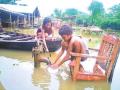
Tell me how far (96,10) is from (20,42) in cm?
184

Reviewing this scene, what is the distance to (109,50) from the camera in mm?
4324

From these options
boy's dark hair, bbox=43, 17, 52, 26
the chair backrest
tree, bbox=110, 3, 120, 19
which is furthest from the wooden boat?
tree, bbox=110, 3, 120, 19

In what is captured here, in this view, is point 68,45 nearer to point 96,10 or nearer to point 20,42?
point 96,10

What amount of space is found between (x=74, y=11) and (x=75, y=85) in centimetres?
136

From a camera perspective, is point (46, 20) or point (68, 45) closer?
point (68, 45)

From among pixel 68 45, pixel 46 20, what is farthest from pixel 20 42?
pixel 68 45

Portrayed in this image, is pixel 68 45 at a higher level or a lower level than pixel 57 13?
lower

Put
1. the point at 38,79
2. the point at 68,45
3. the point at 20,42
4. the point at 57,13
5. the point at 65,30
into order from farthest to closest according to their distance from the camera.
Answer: the point at 20,42
the point at 57,13
the point at 65,30
the point at 68,45
the point at 38,79

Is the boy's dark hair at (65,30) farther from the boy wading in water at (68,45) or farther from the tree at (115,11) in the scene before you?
the tree at (115,11)

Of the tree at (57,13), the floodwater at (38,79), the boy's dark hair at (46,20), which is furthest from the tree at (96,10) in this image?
the floodwater at (38,79)

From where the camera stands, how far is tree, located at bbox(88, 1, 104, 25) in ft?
15.4

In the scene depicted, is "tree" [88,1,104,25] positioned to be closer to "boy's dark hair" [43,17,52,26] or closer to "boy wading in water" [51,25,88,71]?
"boy wading in water" [51,25,88,71]

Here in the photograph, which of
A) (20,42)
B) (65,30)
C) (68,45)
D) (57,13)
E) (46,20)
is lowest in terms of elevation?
(20,42)

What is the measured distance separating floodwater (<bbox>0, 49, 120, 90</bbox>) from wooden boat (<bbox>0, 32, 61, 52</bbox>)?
206 mm
